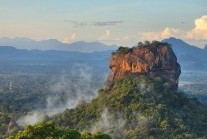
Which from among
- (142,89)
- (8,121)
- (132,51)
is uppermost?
(132,51)

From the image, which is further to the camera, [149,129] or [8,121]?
[8,121]

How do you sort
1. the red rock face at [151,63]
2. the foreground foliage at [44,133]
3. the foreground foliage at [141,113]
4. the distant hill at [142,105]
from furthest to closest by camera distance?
the red rock face at [151,63] < the distant hill at [142,105] < the foreground foliage at [141,113] < the foreground foliage at [44,133]

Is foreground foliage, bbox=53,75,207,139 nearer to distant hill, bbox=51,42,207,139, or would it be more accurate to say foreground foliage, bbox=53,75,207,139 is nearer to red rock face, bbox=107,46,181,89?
distant hill, bbox=51,42,207,139

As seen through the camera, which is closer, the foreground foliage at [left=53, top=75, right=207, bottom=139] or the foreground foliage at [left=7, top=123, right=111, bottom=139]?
the foreground foliage at [left=7, top=123, right=111, bottom=139]

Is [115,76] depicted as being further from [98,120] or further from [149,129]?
[149,129]

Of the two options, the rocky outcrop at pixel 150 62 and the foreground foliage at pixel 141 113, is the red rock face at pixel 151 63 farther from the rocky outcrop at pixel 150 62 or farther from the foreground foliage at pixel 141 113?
the foreground foliage at pixel 141 113

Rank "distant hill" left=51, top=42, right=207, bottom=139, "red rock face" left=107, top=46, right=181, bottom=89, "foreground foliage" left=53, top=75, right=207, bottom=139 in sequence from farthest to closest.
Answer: "red rock face" left=107, top=46, right=181, bottom=89 → "distant hill" left=51, top=42, right=207, bottom=139 → "foreground foliage" left=53, top=75, right=207, bottom=139

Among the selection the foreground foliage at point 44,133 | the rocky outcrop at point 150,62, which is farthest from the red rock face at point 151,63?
the foreground foliage at point 44,133

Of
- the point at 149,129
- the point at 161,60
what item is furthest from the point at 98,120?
the point at 161,60

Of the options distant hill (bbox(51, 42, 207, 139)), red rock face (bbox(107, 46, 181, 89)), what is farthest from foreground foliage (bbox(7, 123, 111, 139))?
red rock face (bbox(107, 46, 181, 89))
